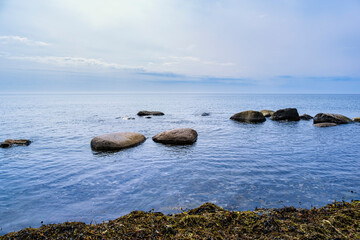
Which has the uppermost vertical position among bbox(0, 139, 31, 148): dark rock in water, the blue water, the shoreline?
the shoreline

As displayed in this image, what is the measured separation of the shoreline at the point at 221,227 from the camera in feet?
16.5

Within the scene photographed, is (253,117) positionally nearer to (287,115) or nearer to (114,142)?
(287,115)

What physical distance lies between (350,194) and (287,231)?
4715mm

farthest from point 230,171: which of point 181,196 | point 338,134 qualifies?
point 338,134

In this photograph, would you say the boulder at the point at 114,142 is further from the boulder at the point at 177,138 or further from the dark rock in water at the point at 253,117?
the dark rock in water at the point at 253,117

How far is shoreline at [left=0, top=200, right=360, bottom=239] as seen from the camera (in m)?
5.02

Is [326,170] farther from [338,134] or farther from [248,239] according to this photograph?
[338,134]

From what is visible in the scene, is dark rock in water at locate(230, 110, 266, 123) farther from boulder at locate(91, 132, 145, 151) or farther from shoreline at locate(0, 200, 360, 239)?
shoreline at locate(0, 200, 360, 239)

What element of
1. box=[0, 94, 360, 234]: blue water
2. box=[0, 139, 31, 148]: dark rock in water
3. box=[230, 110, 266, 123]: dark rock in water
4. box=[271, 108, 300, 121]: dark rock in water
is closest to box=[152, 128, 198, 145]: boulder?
box=[0, 94, 360, 234]: blue water

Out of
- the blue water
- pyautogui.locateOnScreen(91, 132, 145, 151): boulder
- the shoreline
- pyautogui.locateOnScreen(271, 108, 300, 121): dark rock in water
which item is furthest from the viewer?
pyautogui.locateOnScreen(271, 108, 300, 121): dark rock in water

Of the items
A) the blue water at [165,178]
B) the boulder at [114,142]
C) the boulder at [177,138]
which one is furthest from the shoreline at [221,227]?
the boulder at [177,138]

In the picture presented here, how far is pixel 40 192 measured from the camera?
27.9 ft

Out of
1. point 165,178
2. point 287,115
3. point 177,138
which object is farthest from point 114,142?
point 287,115

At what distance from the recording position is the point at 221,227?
5465 millimetres
